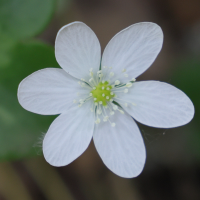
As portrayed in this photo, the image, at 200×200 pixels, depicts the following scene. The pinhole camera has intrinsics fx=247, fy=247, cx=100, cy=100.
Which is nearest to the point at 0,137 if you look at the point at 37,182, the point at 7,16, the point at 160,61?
the point at 37,182

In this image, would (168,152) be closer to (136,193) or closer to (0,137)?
(136,193)

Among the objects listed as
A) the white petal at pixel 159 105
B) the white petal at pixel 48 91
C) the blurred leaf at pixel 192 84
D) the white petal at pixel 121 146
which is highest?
the white petal at pixel 48 91

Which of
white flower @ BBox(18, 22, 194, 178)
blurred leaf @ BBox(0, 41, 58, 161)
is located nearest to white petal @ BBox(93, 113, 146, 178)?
white flower @ BBox(18, 22, 194, 178)

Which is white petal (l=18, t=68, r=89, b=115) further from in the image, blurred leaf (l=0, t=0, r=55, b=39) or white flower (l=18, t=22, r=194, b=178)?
blurred leaf (l=0, t=0, r=55, b=39)

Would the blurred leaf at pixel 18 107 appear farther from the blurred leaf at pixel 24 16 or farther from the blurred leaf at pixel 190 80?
the blurred leaf at pixel 190 80

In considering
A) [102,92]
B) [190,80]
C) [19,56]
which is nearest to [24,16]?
[19,56]

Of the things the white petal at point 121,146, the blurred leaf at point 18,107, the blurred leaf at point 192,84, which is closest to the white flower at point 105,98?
the white petal at point 121,146
